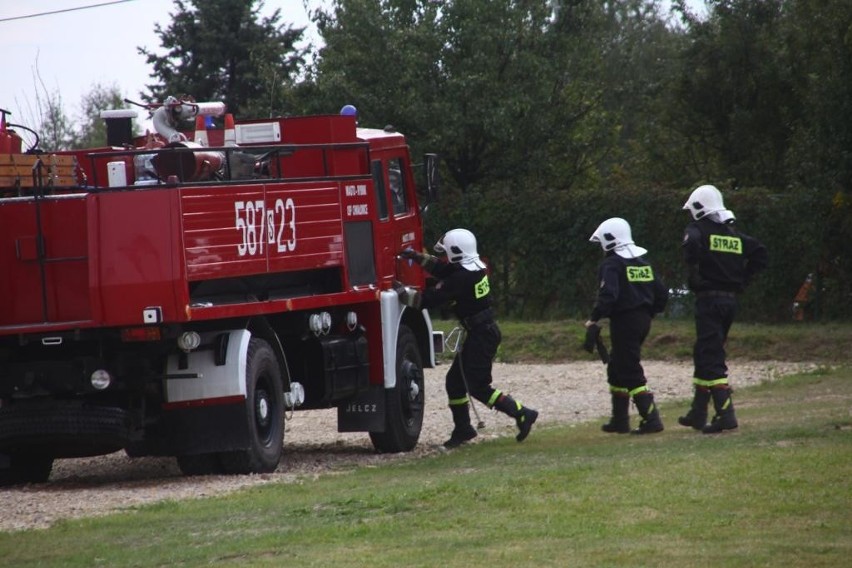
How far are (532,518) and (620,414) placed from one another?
17.2ft

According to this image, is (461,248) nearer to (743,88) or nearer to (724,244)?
(724,244)

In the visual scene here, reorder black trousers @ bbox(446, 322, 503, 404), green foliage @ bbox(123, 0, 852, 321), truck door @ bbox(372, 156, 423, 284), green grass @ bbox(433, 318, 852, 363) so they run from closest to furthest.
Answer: black trousers @ bbox(446, 322, 503, 404) < truck door @ bbox(372, 156, 423, 284) < green grass @ bbox(433, 318, 852, 363) < green foliage @ bbox(123, 0, 852, 321)

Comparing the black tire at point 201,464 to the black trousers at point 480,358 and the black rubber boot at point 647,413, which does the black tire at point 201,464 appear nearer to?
the black trousers at point 480,358

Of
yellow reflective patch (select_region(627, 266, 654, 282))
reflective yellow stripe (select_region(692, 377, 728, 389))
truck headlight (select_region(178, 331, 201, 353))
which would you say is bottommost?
reflective yellow stripe (select_region(692, 377, 728, 389))

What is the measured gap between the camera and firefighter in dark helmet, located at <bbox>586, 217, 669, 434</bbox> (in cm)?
1388

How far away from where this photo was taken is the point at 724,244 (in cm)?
1350

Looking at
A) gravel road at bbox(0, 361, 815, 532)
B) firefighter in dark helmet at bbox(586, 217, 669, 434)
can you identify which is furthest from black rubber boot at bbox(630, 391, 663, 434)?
gravel road at bbox(0, 361, 815, 532)

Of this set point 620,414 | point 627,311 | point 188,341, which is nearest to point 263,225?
point 188,341

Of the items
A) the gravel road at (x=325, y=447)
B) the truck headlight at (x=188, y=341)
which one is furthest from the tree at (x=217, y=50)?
the truck headlight at (x=188, y=341)

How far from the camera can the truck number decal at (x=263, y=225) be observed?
12250 mm

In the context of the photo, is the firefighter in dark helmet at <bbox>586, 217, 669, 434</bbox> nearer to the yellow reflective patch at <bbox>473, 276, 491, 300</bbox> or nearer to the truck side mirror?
the yellow reflective patch at <bbox>473, 276, 491, 300</bbox>

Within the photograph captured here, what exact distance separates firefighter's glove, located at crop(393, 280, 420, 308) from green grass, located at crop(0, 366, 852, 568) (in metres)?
2.39

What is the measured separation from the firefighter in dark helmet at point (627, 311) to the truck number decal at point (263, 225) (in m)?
2.95

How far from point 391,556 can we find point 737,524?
78.5 inches
